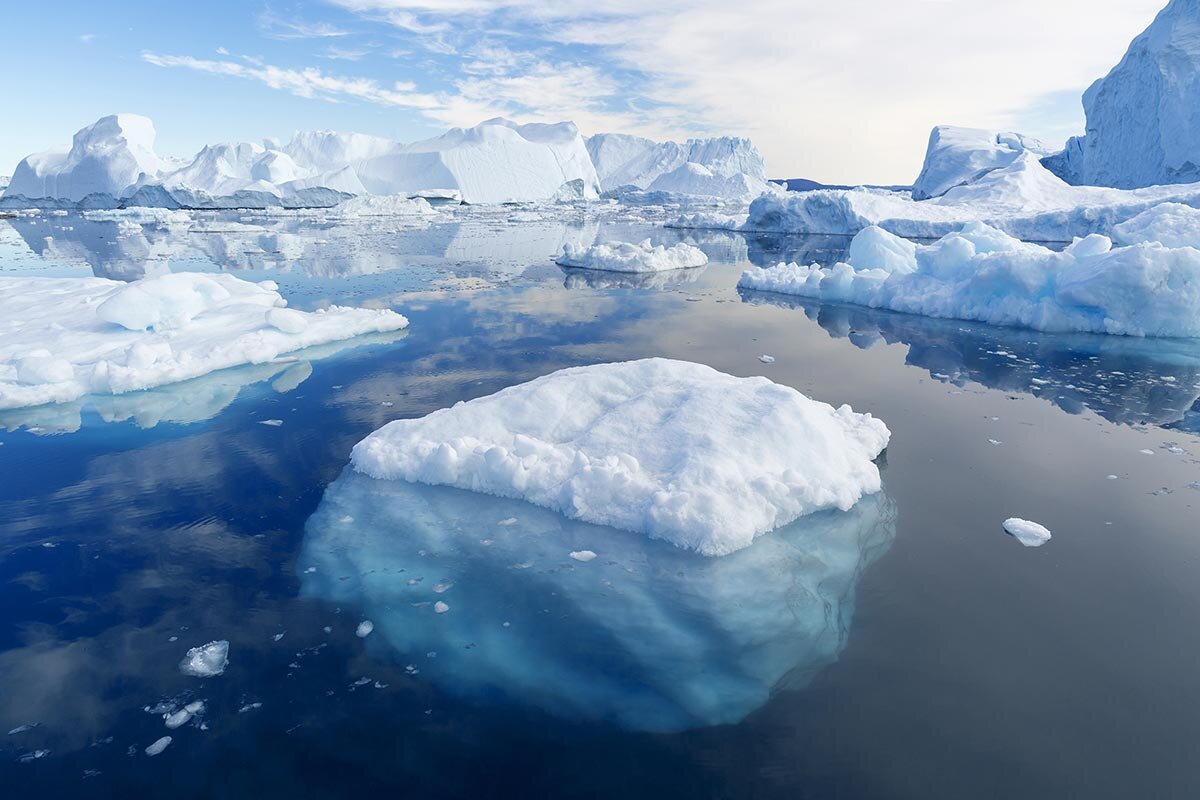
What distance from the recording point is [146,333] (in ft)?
33.9

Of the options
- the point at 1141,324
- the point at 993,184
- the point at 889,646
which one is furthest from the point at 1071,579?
the point at 993,184

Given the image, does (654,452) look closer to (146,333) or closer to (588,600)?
(588,600)

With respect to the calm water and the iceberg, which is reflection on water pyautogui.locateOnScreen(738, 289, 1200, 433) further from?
the iceberg

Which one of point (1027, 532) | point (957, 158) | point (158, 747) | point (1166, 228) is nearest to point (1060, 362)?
point (1027, 532)

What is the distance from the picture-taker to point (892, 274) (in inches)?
635

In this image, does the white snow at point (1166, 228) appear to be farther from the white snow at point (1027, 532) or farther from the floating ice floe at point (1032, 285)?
the white snow at point (1027, 532)

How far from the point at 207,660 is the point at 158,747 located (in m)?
0.62

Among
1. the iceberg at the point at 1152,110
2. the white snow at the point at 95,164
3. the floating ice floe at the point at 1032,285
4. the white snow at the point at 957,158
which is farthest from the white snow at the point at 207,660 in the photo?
the white snow at the point at 95,164

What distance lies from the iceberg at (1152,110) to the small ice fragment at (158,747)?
49065 millimetres

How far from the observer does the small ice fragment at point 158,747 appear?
10.7 feet

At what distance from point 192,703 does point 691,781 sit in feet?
8.87

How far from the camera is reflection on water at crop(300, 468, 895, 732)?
3.69 m

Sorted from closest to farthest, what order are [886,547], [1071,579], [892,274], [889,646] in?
[889,646] < [1071,579] < [886,547] < [892,274]

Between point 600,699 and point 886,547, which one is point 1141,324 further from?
point 600,699
